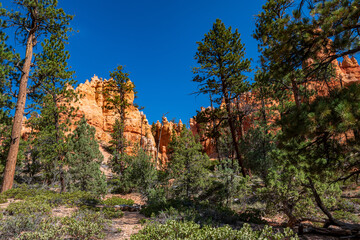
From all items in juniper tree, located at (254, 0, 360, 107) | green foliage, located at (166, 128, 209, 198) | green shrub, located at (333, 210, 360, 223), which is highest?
juniper tree, located at (254, 0, 360, 107)

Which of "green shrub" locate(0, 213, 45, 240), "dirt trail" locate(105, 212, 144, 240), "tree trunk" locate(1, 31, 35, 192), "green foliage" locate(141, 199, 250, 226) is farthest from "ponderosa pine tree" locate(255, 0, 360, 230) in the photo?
"tree trunk" locate(1, 31, 35, 192)

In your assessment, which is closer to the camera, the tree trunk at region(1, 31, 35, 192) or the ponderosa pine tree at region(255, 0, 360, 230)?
the ponderosa pine tree at region(255, 0, 360, 230)

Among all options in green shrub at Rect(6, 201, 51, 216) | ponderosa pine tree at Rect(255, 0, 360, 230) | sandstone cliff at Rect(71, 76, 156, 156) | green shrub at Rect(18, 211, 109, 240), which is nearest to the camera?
ponderosa pine tree at Rect(255, 0, 360, 230)

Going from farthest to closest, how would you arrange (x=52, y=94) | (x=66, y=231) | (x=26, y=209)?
(x=52, y=94) < (x=26, y=209) < (x=66, y=231)

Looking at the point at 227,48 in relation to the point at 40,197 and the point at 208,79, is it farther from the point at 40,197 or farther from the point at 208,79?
the point at 40,197

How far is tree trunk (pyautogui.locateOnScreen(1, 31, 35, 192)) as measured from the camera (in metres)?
9.77

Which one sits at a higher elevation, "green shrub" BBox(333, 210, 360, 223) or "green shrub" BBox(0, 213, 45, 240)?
"green shrub" BBox(0, 213, 45, 240)

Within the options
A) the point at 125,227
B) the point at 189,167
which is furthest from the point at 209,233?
the point at 189,167

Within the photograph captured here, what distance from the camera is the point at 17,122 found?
10.4 metres

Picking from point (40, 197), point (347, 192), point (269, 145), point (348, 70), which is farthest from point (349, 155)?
point (348, 70)

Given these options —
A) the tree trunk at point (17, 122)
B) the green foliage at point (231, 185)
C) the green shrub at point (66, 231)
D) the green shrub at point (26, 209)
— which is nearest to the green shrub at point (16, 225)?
A: the green shrub at point (66, 231)

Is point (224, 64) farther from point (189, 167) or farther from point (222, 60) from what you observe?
point (189, 167)

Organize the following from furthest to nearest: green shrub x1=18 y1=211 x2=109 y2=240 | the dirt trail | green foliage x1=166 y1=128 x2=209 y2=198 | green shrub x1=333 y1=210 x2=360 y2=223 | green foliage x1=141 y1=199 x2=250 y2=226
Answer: green foliage x1=166 y1=128 x2=209 y2=198 < green shrub x1=333 y1=210 x2=360 y2=223 < green foliage x1=141 y1=199 x2=250 y2=226 < the dirt trail < green shrub x1=18 y1=211 x2=109 y2=240

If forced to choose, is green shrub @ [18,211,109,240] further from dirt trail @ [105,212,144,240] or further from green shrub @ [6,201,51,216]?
green shrub @ [6,201,51,216]
